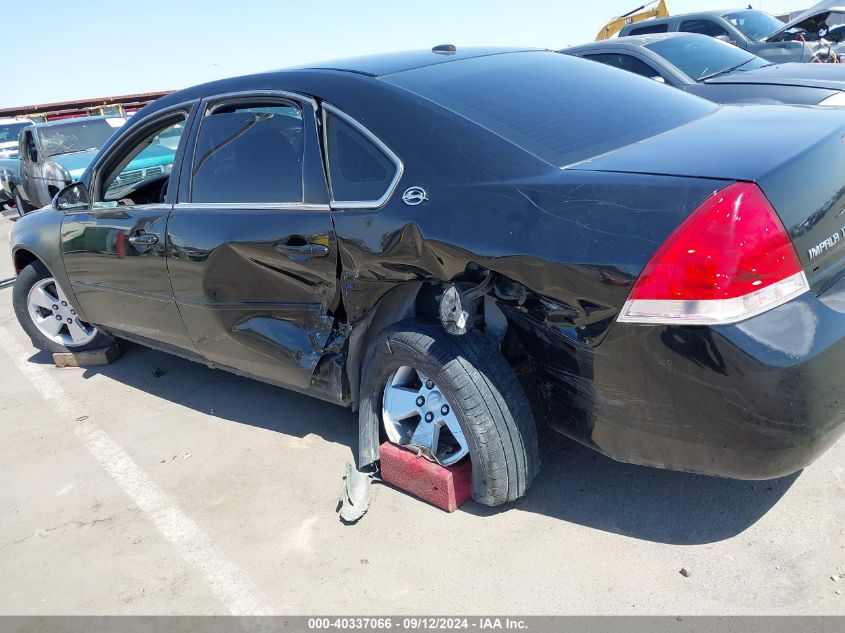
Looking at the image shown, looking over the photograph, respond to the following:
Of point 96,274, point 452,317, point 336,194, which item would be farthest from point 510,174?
point 96,274

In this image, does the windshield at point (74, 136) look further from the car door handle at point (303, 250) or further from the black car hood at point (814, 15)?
the black car hood at point (814, 15)

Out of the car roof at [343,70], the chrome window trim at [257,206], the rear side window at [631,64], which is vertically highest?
the car roof at [343,70]

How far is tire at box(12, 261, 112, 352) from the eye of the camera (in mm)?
5105

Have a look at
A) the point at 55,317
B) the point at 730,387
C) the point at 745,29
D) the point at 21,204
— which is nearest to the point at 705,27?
the point at 745,29

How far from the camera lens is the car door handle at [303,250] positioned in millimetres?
2969

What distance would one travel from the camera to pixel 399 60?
3297mm

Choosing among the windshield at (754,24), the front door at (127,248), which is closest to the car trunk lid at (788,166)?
the front door at (127,248)

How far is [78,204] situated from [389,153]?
101 inches

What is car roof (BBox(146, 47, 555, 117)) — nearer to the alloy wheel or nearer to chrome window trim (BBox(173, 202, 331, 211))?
chrome window trim (BBox(173, 202, 331, 211))

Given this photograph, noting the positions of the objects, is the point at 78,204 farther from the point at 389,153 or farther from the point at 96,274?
the point at 389,153

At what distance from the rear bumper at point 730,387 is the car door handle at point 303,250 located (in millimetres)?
1143

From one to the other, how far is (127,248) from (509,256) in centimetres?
253

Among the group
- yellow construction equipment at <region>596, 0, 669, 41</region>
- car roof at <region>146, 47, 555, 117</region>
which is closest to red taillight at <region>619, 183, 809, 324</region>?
car roof at <region>146, 47, 555, 117</region>

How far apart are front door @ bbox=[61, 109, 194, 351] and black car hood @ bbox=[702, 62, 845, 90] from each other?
522 cm
